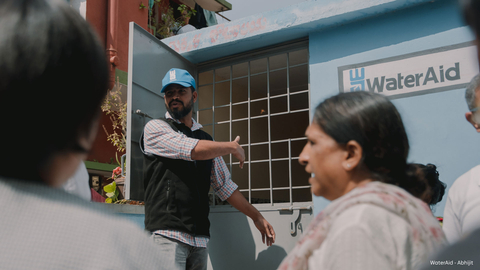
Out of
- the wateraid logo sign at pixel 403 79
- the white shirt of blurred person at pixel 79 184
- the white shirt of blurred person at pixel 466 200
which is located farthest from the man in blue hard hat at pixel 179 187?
the white shirt of blurred person at pixel 466 200

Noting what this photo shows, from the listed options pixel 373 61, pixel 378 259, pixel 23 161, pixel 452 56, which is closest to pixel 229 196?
pixel 373 61

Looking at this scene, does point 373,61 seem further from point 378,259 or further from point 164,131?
point 378,259

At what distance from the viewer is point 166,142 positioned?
2773 millimetres

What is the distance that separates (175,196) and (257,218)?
803 millimetres

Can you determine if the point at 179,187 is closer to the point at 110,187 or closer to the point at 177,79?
the point at 177,79

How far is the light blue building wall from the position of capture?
9.72ft

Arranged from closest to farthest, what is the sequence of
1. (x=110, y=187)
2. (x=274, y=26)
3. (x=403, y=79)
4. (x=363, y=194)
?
(x=363, y=194), (x=403, y=79), (x=274, y=26), (x=110, y=187)

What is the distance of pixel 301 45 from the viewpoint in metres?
3.95

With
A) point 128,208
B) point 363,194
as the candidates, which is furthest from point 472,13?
point 128,208

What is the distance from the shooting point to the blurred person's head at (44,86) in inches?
22.7

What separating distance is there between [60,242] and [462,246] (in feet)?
2.42

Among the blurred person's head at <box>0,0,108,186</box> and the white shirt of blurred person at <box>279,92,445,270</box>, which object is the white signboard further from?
the blurred person's head at <box>0,0,108,186</box>

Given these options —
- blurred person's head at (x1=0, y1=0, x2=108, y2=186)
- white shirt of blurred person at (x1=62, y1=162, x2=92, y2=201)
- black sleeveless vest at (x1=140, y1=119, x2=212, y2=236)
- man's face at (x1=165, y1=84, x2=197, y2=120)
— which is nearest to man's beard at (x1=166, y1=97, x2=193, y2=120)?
man's face at (x1=165, y1=84, x2=197, y2=120)

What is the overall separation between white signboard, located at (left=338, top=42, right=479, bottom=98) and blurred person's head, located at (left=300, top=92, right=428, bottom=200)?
2.21 meters
